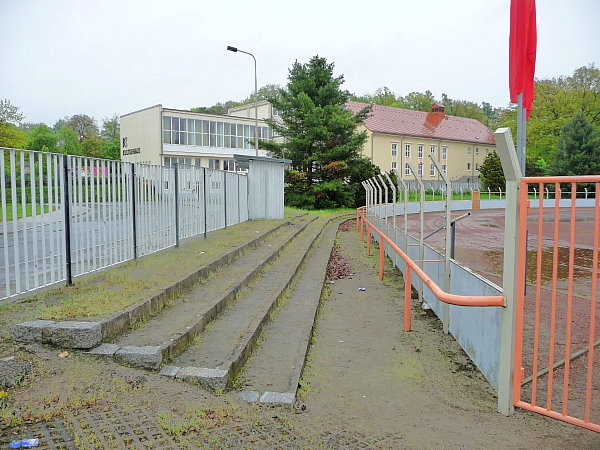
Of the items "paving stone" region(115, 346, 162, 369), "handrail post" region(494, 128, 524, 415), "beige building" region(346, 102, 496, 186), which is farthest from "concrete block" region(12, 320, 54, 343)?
"beige building" region(346, 102, 496, 186)

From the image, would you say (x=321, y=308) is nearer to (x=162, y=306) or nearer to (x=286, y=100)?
(x=162, y=306)

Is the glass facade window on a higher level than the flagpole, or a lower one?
higher

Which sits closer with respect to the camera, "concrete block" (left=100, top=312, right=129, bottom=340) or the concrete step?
the concrete step

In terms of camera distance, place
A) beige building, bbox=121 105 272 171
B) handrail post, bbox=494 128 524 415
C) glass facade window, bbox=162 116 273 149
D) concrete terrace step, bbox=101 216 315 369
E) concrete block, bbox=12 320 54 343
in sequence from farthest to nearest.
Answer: glass facade window, bbox=162 116 273 149 → beige building, bbox=121 105 272 171 → concrete block, bbox=12 320 54 343 → concrete terrace step, bbox=101 216 315 369 → handrail post, bbox=494 128 524 415

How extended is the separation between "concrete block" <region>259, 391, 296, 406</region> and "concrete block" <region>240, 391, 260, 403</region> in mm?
44

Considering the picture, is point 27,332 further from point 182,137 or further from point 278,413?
point 182,137

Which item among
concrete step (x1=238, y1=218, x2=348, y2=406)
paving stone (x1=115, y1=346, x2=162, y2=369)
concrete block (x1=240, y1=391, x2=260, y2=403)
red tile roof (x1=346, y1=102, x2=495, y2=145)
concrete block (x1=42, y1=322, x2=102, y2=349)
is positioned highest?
red tile roof (x1=346, y1=102, x2=495, y2=145)

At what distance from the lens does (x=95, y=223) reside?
683 centimetres

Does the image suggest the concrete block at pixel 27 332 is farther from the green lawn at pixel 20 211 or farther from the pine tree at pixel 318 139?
the pine tree at pixel 318 139

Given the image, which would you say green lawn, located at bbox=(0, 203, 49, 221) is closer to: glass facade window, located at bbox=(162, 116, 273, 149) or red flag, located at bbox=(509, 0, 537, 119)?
red flag, located at bbox=(509, 0, 537, 119)

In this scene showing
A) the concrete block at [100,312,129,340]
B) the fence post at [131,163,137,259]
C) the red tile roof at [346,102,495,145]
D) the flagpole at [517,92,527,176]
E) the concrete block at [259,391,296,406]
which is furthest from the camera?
the red tile roof at [346,102,495,145]

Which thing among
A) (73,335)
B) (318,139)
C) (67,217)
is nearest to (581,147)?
(318,139)

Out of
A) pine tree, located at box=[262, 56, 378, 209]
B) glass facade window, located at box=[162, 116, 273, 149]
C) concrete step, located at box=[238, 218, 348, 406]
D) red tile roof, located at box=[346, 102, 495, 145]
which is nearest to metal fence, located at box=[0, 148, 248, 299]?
concrete step, located at box=[238, 218, 348, 406]

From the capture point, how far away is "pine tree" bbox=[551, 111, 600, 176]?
150 feet
